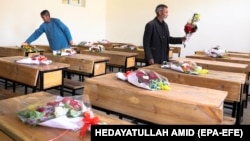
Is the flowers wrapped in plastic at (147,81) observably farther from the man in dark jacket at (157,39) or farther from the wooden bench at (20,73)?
the man in dark jacket at (157,39)

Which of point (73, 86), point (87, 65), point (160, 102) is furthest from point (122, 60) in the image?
point (160, 102)

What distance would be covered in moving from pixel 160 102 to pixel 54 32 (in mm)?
3527

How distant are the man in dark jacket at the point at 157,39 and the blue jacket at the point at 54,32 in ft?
6.57

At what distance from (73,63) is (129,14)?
4439 millimetres

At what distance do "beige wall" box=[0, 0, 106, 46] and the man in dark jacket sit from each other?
3636 mm

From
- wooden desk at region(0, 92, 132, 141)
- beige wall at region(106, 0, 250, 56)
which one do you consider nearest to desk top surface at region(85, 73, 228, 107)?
wooden desk at region(0, 92, 132, 141)

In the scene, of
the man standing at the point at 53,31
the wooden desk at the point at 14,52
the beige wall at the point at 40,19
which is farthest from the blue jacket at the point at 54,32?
the beige wall at the point at 40,19

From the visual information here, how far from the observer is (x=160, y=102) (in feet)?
5.62

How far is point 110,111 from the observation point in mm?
1970

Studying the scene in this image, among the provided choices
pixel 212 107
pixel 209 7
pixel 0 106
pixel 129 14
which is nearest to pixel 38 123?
pixel 0 106

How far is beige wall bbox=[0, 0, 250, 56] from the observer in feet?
19.2

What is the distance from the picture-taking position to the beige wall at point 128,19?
5.86 meters

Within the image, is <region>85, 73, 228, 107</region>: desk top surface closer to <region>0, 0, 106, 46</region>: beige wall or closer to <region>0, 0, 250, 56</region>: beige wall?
<region>0, 0, 106, 46</region>: beige wall

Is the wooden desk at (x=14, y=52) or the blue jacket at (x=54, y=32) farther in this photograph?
the blue jacket at (x=54, y=32)
